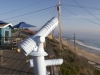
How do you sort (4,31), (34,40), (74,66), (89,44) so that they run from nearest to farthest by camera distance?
(34,40)
(74,66)
(4,31)
(89,44)

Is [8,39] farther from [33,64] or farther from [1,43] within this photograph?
[33,64]

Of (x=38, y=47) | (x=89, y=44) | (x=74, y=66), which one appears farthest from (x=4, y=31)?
(x=89, y=44)

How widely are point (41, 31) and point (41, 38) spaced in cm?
8

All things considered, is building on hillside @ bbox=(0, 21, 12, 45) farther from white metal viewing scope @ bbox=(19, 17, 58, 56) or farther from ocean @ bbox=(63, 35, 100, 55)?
ocean @ bbox=(63, 35, 100, 55)

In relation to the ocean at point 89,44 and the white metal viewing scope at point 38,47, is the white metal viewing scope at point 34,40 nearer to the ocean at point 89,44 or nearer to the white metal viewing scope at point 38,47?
the white metal viewing scope at point 38,47

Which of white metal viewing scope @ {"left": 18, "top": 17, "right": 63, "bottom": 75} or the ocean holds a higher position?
white metal viewing scope @ {"left": 18, "top": 17, "right": 63, "bottom": 75}

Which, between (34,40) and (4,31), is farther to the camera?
(4,31)

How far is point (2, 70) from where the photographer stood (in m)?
6.84

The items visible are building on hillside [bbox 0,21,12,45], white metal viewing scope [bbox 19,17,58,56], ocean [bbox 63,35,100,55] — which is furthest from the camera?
ocean [bbox 63,35,100,55]

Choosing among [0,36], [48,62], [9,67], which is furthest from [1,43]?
[48,62]

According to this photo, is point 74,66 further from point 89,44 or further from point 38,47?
point 89,44

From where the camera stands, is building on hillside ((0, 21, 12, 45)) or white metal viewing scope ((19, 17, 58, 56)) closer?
white metal viewing scope ((19, 17, 58, 56))

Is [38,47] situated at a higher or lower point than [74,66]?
higher

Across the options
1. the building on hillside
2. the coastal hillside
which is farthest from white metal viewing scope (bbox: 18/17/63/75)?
the building on hillside
